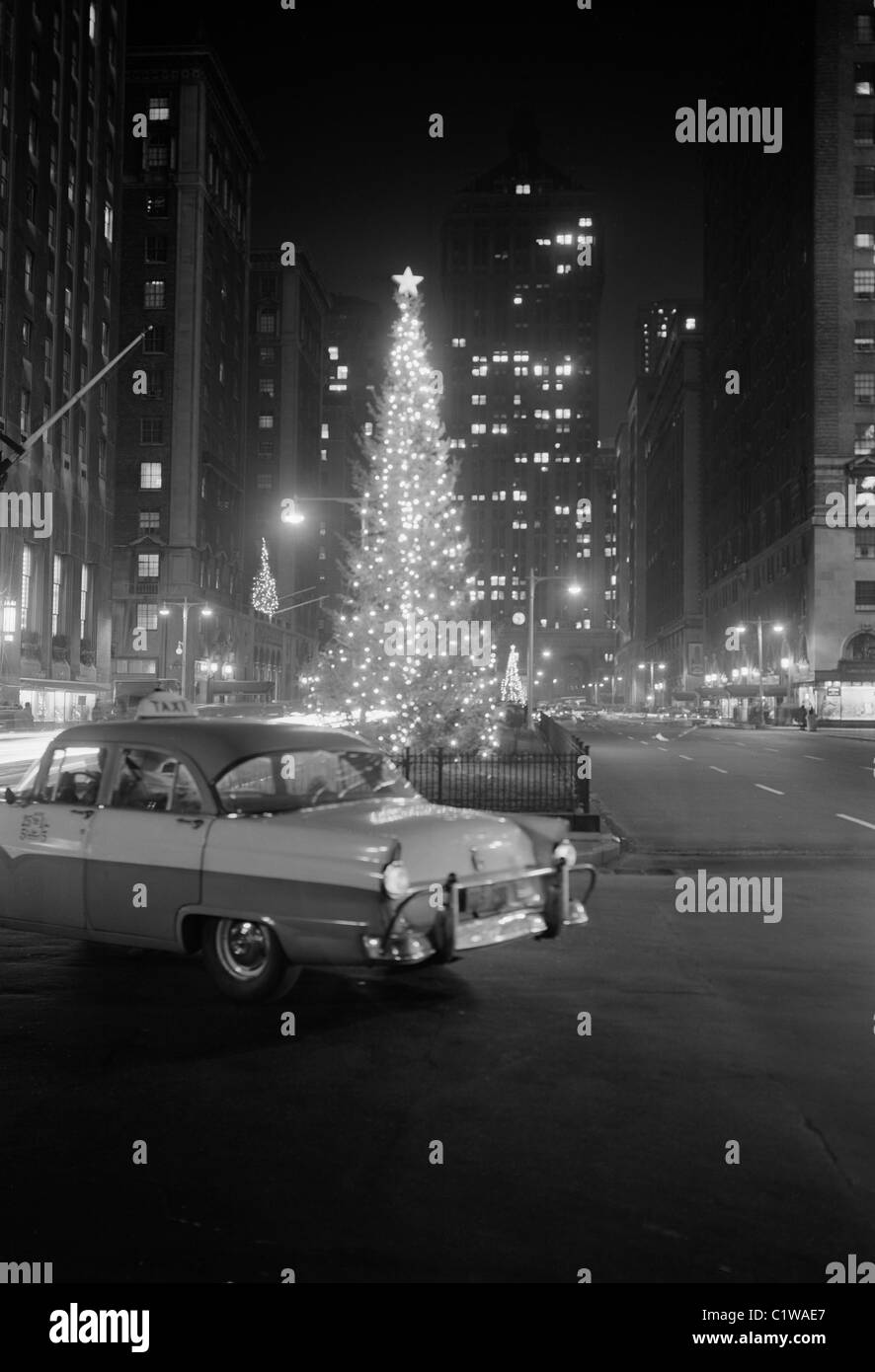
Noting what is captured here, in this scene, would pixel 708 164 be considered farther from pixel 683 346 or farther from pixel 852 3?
pixel 852 3

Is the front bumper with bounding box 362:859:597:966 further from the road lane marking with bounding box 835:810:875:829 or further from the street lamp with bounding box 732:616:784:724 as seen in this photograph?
the street lamp with bounding box 732:616:784:724

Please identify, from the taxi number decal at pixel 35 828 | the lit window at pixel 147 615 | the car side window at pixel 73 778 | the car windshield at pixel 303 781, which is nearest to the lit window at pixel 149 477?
the lit window at pixel 147 615

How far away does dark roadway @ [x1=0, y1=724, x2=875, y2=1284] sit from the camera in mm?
3869

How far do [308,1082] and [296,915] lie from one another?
3.61 ft

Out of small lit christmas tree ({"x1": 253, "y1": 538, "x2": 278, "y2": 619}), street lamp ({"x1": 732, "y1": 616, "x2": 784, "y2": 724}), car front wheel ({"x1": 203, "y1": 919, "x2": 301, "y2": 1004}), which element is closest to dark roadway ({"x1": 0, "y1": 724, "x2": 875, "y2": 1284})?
car front wheel ({"x1": 203, "y1": 919, "x2": 301, "y2": 1004})

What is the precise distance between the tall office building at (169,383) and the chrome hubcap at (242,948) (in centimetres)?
7949

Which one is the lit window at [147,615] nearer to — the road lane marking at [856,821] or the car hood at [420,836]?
the road lane marking at [856,821]

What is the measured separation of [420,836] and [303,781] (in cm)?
123

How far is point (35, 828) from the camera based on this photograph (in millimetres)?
7840

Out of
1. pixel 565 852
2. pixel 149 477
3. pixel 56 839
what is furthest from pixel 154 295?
pixel 565 852

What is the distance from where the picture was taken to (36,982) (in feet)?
25.2

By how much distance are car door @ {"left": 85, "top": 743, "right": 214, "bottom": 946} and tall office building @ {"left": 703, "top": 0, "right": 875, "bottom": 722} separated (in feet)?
239

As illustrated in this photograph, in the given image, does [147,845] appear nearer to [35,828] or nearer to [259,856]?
[259,856]
